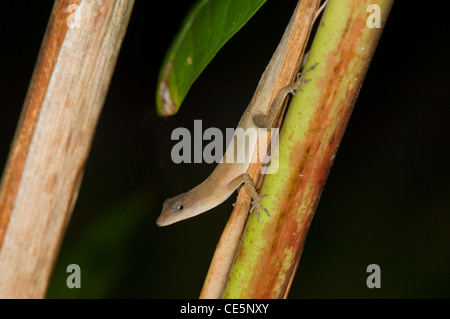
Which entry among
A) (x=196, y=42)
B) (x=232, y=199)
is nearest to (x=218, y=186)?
(x=232, y=199)

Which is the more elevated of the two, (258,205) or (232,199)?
(232,199)

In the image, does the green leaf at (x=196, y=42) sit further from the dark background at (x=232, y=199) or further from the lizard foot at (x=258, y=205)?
the dark background at (x=232, y=199)

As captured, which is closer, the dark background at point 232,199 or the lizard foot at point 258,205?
the lizard foot at point 258,205

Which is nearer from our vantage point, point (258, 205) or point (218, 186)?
point (258, 205)

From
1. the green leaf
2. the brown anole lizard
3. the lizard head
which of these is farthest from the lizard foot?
the lizard head

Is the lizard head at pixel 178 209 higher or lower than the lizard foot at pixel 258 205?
higher

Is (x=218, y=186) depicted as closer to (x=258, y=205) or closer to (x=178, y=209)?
(x=178, y=209)

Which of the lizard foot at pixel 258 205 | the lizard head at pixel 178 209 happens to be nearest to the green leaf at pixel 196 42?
the lizard foot at pixel 258 205
